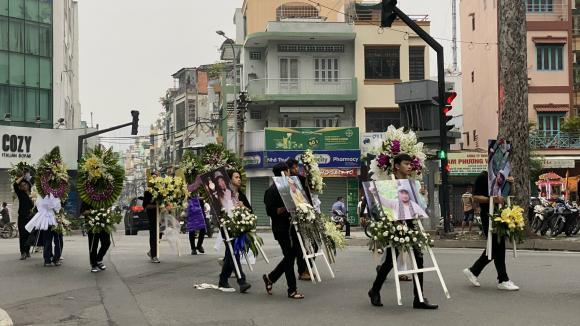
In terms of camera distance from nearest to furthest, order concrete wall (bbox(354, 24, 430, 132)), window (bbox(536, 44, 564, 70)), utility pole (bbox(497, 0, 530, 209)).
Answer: utility pole (bbox(497, 0, 530, 209))
window (bbox(536, 44, 564, 70))
concrete wall (bbox(354, 24, 430, 132))

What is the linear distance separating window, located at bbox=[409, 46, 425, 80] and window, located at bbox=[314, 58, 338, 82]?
4318mm

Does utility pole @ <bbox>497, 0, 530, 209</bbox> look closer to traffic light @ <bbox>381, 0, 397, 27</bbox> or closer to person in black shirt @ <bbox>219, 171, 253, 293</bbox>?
traffic light @ <bbox>381, 0, 397, 27</bbox>

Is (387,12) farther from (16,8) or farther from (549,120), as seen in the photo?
(16,8)

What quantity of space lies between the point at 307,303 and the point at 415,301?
143 cm

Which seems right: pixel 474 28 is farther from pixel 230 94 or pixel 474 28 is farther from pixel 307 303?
pixel 307 303

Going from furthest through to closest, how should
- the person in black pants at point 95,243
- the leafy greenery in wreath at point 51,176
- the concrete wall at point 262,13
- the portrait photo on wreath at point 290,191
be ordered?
1. the concrete wall at point 262,13
2. the leafy greenery in wreath at point 51,176
3. the person in black pants at point 95,243
4. the portrait photo on wreath at point 290,191

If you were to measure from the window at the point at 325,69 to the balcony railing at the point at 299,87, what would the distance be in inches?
16.1

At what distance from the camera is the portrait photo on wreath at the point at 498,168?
11.2 metres

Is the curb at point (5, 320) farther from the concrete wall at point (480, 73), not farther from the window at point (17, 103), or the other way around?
the concrete wall at point (480, 73)

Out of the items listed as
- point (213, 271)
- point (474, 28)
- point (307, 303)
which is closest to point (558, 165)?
point (474, 28)

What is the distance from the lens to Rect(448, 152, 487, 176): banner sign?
4050 centimetres

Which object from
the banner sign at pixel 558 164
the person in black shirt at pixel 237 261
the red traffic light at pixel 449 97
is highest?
the red traffic light at pixel 449 97

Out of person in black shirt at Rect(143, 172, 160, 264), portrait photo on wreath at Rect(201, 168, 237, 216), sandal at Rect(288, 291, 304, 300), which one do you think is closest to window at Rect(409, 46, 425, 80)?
person in black shirt at Rect(143, 172, 160, 264)

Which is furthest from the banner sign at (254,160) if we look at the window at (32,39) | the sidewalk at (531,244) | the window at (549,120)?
the sidewalk at (531,244)
